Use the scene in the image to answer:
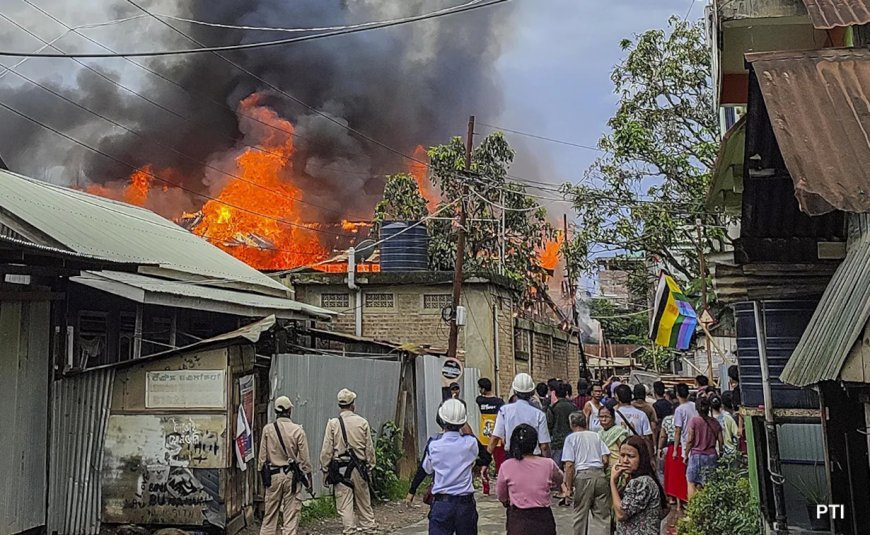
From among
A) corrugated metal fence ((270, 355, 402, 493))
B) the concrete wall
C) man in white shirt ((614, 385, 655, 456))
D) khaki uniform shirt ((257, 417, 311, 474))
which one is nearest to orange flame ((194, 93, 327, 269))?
the concrete wall

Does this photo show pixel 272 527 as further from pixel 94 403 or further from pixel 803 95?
pixel 803 95

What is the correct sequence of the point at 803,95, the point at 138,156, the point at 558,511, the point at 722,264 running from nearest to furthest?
the point at 803,95, the point at 722,264, the point at 558,511, the point at 138,156

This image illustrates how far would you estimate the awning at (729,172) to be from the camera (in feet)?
19.8

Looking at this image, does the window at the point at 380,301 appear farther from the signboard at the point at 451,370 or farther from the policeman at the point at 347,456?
the policeman at the point at 347,456

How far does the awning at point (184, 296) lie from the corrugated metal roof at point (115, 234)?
0.89 feet

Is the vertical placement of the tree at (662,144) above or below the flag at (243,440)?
above

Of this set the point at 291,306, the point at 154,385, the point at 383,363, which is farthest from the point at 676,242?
the point at 154,385

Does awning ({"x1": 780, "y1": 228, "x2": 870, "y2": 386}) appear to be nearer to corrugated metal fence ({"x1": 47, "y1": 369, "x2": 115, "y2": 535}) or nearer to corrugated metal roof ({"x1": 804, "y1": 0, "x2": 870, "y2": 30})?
corrugated metal roof ({"x1": 804, "y1": 0, "x2": 870, "y2": 30})

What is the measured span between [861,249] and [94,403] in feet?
26.1

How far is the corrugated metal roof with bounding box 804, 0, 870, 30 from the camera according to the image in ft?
16.1

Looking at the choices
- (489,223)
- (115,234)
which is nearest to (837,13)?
(115,234)

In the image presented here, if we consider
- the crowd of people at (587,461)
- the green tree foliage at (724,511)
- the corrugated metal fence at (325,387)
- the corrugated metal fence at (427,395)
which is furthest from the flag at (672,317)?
the green tree foliage at (724,511)

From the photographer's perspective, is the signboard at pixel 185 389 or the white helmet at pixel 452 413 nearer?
the white helmet at pixel 452 413

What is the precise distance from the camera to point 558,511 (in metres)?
11.7
